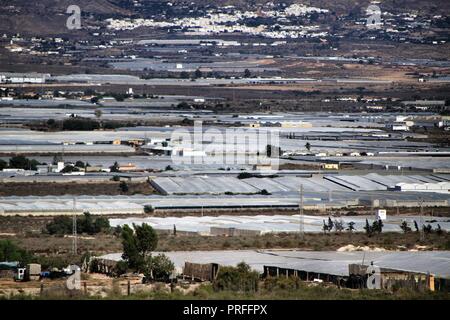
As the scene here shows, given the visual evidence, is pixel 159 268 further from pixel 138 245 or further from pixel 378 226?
pixel 378 226

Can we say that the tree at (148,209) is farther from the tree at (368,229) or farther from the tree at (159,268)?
the tree at (159,268)

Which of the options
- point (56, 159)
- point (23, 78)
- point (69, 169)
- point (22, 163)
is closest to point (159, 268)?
point (69, 169)

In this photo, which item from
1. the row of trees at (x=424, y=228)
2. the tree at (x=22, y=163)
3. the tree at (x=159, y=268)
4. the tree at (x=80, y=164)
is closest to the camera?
the tree at (x=159, y=268)

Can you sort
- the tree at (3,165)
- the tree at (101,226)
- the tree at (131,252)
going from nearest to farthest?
1. the tree at (131,252)
2. the tree at (101,226)
3. the tree at (3,165)

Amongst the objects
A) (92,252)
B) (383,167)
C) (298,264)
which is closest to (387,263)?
(298,264)

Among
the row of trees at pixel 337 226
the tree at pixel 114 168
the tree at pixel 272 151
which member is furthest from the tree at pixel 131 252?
the tree at pixel 272 151

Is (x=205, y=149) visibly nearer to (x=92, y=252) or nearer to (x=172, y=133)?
(x=172, y=133)

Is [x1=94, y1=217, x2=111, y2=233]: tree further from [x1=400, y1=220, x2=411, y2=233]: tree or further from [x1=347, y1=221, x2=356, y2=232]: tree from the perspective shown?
[x1=400, y1=220, x2=411, y2=233]: tree

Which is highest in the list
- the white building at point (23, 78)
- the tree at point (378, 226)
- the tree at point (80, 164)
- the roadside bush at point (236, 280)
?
the white building at point (23, 78)
